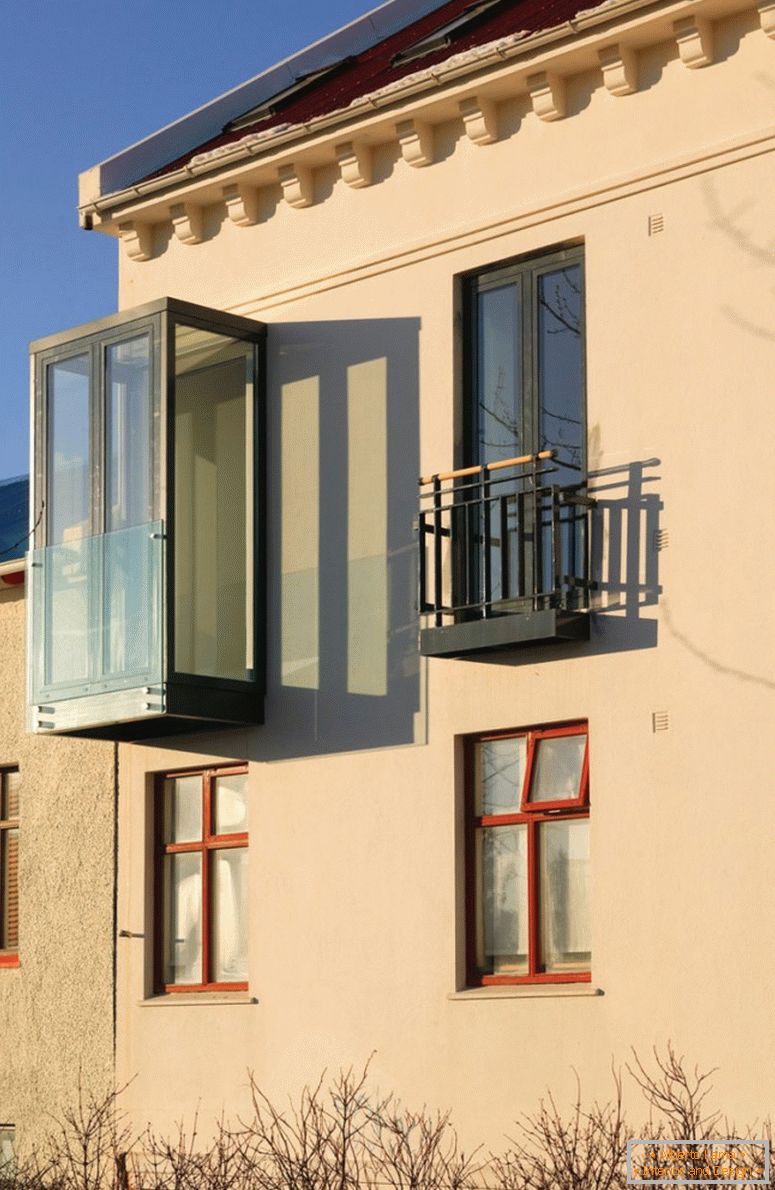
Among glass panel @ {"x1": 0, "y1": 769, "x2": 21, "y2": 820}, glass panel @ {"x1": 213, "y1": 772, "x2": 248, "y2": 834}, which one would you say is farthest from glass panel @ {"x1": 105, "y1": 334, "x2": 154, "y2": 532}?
glass panel @ {"x1": 0, "y1": 769, "x2": 21, "y2": 820}

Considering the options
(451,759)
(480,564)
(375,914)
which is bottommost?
(375,914)

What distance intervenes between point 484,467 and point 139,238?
15.0ft

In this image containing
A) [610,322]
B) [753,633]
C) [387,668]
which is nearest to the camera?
[753,633]

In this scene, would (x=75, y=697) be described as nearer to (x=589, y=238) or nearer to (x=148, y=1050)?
(x=148, y=1050)

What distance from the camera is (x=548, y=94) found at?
560 inches

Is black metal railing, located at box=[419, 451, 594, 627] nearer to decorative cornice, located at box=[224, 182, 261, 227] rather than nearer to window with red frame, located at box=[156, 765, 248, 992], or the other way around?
window with red frame, located at box=[156, 765, 248, 992]

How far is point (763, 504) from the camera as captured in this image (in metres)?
12.8

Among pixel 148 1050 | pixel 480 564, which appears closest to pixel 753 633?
pixel 480 564

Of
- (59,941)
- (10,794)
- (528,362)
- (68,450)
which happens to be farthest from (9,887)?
(528,362)

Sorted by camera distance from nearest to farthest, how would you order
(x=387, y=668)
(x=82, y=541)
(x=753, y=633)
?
(x=753, y=633), (x=387, y=668), (x=82, y=541)

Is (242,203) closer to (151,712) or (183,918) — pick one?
(151,712)

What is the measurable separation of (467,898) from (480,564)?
230cm

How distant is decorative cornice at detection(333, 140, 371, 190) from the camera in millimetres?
15477

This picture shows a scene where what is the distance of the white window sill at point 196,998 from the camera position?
1542cm
